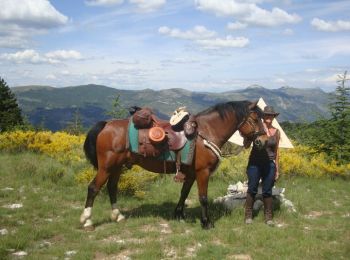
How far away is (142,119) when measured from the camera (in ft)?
23.1

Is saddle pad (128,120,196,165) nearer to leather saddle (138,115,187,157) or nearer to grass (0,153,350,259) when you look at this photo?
leather saddle (138,115,187,157)

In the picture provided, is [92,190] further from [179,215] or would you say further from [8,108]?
[8,108]

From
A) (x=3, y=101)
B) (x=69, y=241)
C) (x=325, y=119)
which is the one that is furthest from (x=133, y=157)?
(x=3, y=101)

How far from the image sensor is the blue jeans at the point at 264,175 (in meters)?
7.46

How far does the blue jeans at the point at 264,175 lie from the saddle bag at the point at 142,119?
2.15 m

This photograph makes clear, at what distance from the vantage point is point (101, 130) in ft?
23.7

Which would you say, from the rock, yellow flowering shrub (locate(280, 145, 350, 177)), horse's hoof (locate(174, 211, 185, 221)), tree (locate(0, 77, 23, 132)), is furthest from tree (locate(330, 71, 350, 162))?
tree (locate(0, 77, 23, 132))

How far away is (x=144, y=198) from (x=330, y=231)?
13.5 feet

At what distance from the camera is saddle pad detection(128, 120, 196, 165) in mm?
6918

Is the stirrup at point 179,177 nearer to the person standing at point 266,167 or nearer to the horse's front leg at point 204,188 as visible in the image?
the horse's front leg at point 204,188

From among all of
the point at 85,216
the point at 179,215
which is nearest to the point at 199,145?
the point at 179,215

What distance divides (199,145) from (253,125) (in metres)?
1.05

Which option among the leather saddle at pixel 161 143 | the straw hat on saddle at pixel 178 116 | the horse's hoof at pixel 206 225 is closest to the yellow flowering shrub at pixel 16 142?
the leather saddle at pixel 161 143

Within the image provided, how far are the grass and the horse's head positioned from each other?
1638mm
